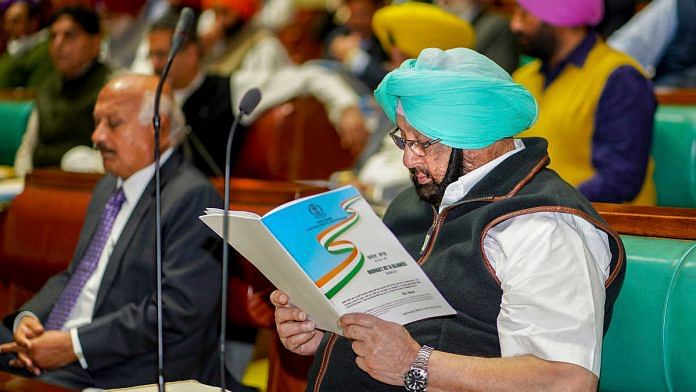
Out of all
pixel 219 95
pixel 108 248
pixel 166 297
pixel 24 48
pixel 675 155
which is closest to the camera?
pixel 166 297

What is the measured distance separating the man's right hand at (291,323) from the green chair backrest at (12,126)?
3.61 metres

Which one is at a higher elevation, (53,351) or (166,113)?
(166,113)

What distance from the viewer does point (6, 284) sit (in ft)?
11.7

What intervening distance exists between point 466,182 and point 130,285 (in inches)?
46.7

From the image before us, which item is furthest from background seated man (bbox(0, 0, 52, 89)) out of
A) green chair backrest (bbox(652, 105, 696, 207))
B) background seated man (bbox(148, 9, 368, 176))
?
green chair backrest (bbox(652, 105, 696, 207))

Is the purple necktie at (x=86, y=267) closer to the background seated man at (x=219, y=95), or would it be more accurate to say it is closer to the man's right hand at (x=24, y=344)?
the man's right hand at (x=24, y=344)

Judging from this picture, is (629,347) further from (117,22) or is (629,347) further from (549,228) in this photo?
(117,22)

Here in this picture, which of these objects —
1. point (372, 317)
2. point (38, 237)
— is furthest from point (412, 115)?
point (38, 237)

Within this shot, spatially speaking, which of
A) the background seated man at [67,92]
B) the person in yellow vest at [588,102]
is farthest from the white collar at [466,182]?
the background seated man at [67,92]

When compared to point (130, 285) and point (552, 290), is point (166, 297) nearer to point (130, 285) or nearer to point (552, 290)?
point (130, 285)

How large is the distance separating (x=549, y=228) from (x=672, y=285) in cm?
33

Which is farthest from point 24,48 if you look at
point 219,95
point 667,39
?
point 667,39

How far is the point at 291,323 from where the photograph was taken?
6.78 ft

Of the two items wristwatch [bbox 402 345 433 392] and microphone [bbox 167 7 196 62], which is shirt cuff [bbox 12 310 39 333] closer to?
microphone [bbox 167 7 196 62]
